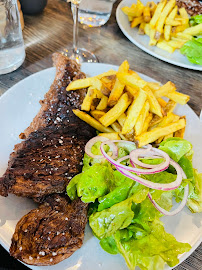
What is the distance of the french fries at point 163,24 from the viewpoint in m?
3.17

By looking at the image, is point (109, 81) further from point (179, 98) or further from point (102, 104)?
point (179, 98)

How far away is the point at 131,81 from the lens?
2107 millimetres

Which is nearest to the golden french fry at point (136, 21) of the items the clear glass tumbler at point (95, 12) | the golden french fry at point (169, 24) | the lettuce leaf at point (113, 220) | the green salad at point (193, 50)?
the golden french fry at point (169, 24)

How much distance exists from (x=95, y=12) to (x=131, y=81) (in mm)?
1960

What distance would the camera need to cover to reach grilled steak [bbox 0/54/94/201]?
1.66m

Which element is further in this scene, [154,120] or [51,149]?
[154,120]

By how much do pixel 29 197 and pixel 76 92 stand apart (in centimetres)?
93

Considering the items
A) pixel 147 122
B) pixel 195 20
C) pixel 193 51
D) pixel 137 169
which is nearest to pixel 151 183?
pixel 137 169

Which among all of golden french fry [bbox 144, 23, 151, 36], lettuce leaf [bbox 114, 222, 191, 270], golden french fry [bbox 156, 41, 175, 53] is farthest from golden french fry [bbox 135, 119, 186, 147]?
golden french fry [bbox 144, 23, 151, 36]

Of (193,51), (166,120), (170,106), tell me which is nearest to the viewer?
(166,120)

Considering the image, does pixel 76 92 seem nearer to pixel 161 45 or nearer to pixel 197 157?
pixel 197 157

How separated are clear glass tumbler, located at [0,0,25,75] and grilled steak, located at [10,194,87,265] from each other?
1744 mm

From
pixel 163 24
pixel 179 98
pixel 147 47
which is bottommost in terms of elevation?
pixel 147 47

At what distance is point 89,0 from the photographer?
3520 mm
